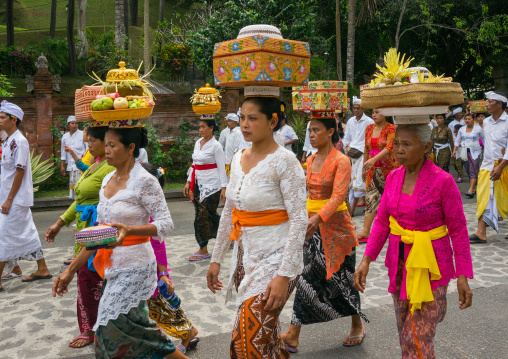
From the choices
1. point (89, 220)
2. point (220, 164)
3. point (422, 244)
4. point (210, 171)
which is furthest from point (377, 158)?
point (89, 220)

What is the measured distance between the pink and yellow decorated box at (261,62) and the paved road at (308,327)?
7.64ft

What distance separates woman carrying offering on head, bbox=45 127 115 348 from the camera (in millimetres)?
4270

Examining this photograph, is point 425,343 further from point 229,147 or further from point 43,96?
point 43,96

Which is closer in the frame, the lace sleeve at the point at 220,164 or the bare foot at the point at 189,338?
the bare foot at the point at 189,338

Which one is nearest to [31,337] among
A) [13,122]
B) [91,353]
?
[91,353]

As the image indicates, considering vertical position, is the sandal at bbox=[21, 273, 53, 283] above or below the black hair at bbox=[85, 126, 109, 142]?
below

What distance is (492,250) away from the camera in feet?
23.9

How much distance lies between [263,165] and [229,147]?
7.41 m

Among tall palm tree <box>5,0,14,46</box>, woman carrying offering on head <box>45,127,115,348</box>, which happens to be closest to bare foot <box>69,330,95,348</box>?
woman carrying offering on head <box>45,127,115,348</box>

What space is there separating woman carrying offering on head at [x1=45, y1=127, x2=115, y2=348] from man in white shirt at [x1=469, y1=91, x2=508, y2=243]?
569cm

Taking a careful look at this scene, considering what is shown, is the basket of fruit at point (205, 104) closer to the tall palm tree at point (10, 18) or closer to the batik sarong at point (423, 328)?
the batik sarong at point (423, 328)

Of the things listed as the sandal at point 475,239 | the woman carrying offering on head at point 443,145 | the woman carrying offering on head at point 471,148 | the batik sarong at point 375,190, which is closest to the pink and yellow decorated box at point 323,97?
the batik sarong at point 375,190

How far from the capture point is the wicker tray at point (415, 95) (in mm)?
2982

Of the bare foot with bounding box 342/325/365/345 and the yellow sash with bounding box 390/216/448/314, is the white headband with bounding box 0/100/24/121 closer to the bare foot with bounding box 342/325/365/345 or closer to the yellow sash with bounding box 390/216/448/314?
the bare foot with bounding box 342/325/365/345
